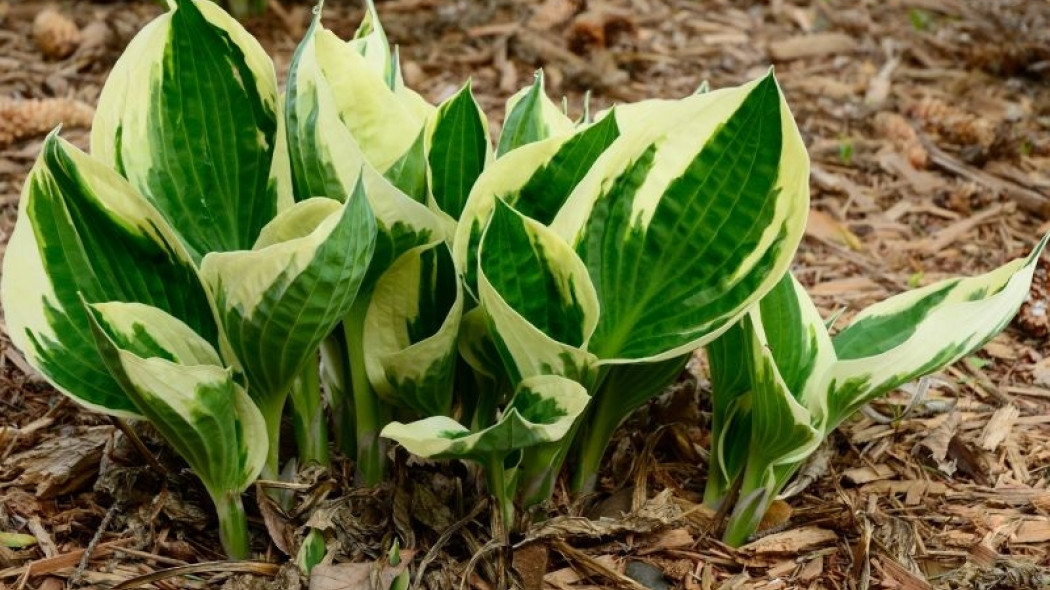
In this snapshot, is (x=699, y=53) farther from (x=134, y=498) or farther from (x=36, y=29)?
(x=134, y=498)

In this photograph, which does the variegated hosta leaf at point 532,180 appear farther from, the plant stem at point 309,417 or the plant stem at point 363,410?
the plant stem at point 309,417

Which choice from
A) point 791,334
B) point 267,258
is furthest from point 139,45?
point 791,334

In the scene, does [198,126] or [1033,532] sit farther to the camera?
[1033,532]

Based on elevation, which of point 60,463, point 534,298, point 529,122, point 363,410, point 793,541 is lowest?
point 793,541

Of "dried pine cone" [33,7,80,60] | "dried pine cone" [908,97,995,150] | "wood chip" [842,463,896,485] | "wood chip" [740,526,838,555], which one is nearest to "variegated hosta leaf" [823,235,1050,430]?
"wood chip" [740,526,838,555]

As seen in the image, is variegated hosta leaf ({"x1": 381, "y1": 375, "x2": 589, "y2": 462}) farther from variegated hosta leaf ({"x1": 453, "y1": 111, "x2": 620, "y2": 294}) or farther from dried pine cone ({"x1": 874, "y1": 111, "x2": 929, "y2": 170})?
dried pine cone ({"x1": 874, "y1": 111, "x2": 929, "y2": 170})

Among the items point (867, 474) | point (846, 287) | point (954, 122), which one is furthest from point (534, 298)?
point (954, 122)

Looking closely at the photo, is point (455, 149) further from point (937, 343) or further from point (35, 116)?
point (35, 116)
